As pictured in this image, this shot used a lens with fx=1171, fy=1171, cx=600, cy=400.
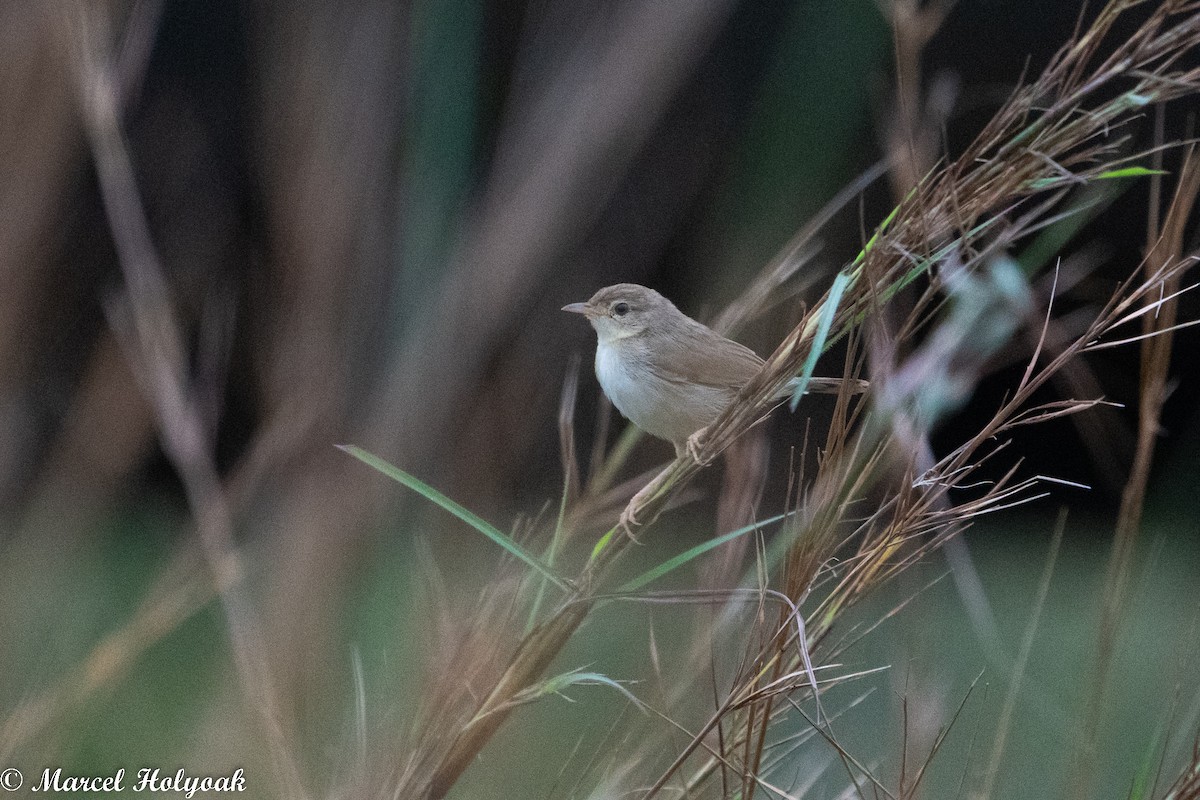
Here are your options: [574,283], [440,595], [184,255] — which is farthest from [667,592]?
[184,255]

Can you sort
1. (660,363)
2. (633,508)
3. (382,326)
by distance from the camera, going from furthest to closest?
(660,363)
(382,326)
(633,508)

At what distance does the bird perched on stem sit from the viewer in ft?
4.52

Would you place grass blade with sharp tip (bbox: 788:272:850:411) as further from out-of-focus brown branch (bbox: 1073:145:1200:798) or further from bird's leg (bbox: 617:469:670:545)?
out-of-focus brown branch (bbox: 1073:145:1200:798)

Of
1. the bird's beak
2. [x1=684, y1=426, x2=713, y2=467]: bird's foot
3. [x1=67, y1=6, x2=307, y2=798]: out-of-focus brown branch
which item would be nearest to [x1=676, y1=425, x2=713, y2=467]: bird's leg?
[x1=684, y1=426, x2=713, y2=467]: bird's foot

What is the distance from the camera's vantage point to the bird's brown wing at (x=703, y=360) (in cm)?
136

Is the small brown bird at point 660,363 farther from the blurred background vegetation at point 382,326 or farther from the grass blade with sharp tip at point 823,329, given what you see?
the grass blade with sharp tip at point 823,329

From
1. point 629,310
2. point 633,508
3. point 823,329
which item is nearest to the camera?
point 823,329

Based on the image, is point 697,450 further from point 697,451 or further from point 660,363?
point 660,363

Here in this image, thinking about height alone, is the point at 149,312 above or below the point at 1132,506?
above

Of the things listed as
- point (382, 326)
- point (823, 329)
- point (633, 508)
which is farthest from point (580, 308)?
point (823, 329)

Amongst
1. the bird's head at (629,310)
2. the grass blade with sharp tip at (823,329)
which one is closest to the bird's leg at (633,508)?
the grass blade with sharp tip at (823,329)

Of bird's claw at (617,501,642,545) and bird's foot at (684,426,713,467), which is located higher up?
bird's foot at (684,426,713,467)

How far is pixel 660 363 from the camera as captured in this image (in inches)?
62.3

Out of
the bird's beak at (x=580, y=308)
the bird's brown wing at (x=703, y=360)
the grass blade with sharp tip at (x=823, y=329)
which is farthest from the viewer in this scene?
the bird's beak at (x=580, y=308)
